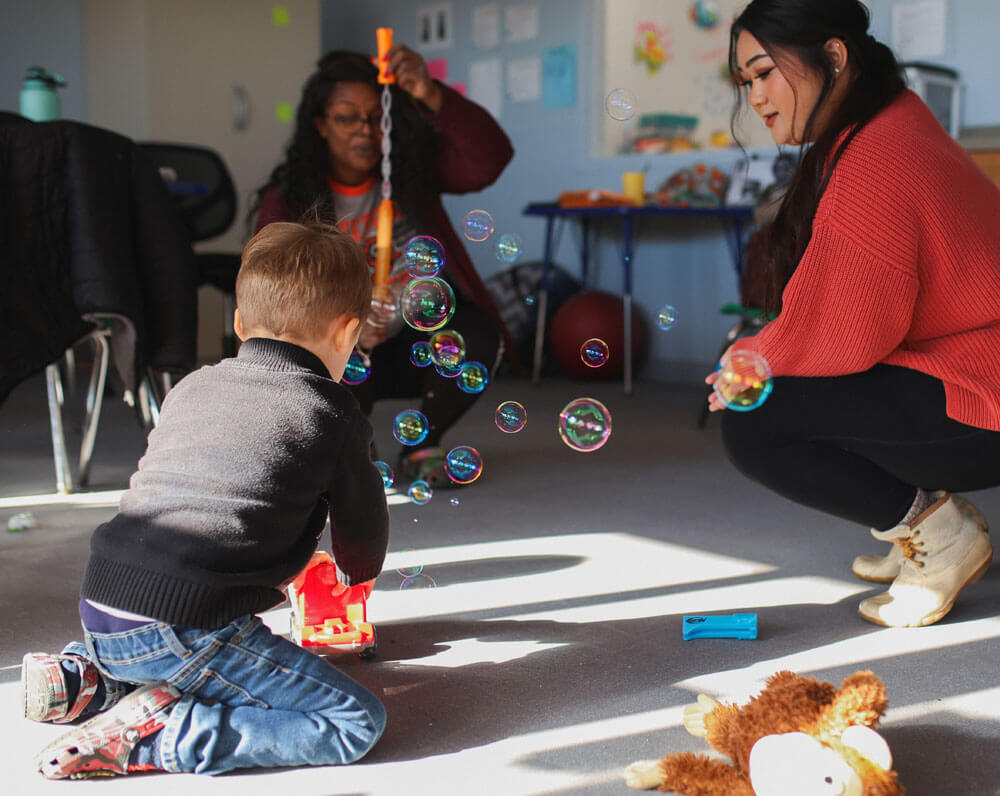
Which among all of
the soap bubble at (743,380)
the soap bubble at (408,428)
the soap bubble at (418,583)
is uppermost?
the soap bubble at (743,380)

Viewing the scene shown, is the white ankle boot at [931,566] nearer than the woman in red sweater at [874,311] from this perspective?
No

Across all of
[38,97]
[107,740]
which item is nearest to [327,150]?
[38,97]

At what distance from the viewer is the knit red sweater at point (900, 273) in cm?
152

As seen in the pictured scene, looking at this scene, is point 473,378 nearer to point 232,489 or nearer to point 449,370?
point 449,370

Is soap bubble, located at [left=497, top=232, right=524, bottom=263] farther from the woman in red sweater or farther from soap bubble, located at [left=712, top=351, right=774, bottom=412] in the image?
soap bubble, located at [left=712, top=351, right=774, bottom=412]

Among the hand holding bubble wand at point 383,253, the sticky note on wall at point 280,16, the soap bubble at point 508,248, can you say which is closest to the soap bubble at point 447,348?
the hand holding bubble wand at point 383,253

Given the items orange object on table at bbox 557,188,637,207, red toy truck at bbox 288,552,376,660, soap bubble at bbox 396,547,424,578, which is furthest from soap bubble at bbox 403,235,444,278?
orange object on table at bbox 557,188,637,207

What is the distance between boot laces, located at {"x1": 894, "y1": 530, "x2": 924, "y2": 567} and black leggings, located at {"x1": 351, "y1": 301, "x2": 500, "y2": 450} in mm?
1249

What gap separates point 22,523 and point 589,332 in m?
2.95

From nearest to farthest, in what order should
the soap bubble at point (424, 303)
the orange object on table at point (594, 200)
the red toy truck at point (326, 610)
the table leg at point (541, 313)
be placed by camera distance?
the red toy truck at point (326, 610) < the soap bubble at point (424, 303) < the orange object on table at point (594, 200) < the table leg at point (541, 313)

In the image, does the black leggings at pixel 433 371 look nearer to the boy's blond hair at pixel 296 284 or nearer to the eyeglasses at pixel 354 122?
the eyeglasses at pixel 354 122

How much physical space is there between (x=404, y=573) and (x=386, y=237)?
0.78 m

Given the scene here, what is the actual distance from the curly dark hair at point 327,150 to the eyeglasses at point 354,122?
61 millimetres

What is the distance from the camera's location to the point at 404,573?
6.34 ft
